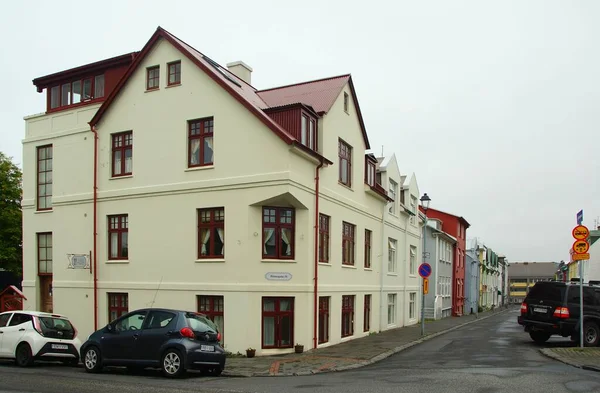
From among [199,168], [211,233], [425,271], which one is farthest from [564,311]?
[199,168]

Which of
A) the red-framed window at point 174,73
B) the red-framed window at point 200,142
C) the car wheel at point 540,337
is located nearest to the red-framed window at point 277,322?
the red-framed window at point 200,142

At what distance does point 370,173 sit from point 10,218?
28162mm

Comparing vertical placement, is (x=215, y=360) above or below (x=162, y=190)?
below

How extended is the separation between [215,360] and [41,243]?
13.9m

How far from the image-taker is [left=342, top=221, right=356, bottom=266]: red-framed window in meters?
23.1

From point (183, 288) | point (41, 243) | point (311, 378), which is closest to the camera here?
point (311, 378)

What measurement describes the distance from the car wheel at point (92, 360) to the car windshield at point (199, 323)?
2563 mm

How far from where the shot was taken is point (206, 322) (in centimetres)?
1430

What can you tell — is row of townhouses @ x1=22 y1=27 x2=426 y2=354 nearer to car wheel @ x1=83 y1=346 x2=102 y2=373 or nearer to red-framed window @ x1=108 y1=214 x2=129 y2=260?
red-framed window @ x1=108 y1=214 x2=129 y2=260

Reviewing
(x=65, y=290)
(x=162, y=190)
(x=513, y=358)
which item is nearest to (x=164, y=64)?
(x=162, y=190)

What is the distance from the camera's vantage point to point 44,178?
80.4 ft

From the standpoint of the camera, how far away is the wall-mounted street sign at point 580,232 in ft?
56.5

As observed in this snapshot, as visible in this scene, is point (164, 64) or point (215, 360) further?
point (164, 64)

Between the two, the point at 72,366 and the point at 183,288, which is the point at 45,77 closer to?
the point at 183,288
